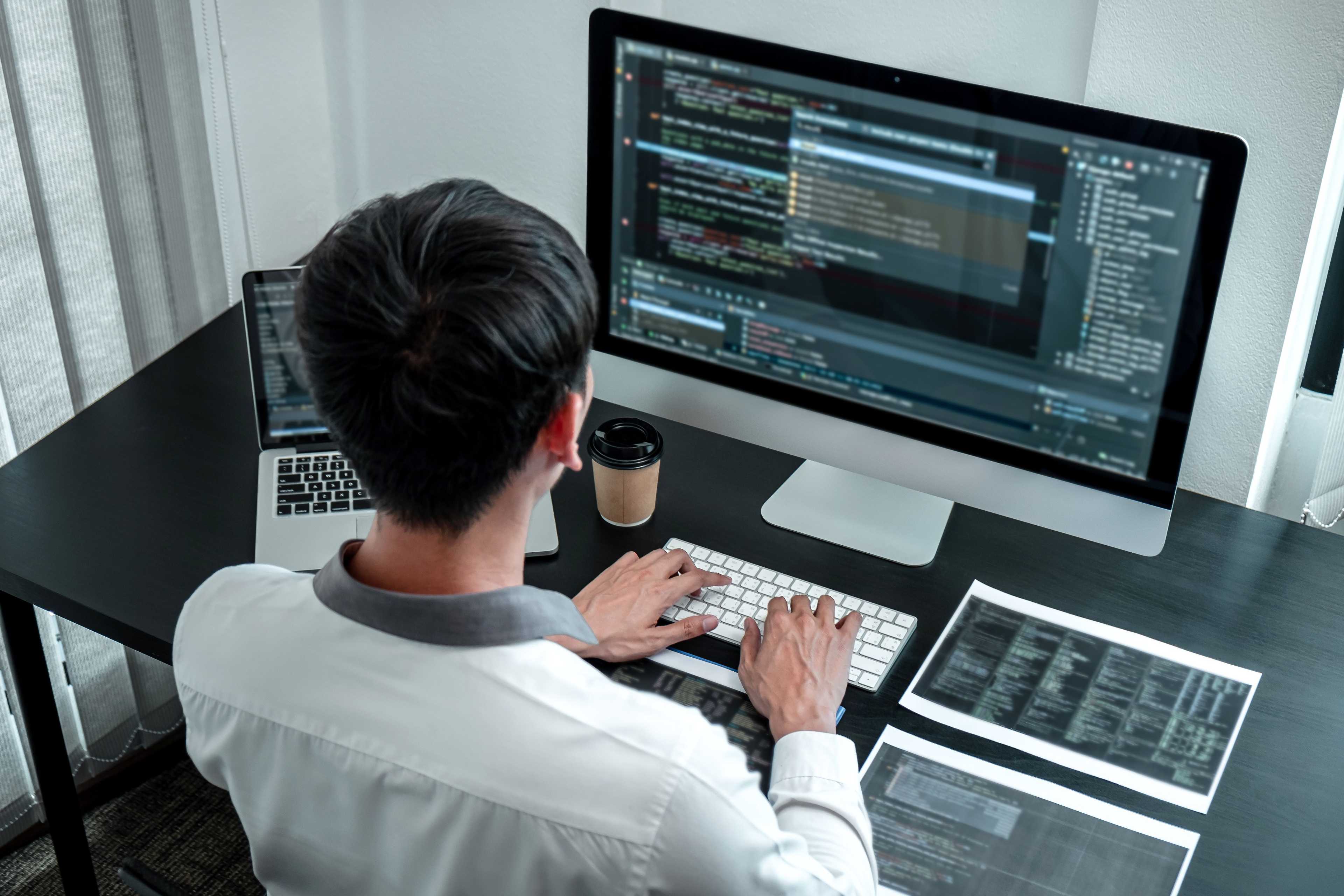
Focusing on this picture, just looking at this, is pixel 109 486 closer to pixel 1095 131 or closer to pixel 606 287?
pixel 606 287

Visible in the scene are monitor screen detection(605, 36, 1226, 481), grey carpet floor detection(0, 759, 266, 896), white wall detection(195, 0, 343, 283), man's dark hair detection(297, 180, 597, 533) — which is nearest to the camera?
man's dark hair detection(297, 180, 597, 533)

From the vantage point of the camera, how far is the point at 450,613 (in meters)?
0.82

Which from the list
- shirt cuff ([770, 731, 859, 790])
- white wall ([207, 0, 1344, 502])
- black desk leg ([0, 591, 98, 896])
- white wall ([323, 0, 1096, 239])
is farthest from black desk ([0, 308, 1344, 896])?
white wall ([323, 0, 1096, 239])

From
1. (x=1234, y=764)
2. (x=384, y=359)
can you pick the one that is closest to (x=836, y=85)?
(x=384, y=359)

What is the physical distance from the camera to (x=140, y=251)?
1769 millimetres

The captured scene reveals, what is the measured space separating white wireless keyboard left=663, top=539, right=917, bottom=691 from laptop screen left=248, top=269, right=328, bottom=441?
49cm

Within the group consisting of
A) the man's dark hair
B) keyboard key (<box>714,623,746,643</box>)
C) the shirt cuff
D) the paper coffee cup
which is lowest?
keyboard key (<box>714,623,746,643</box>)

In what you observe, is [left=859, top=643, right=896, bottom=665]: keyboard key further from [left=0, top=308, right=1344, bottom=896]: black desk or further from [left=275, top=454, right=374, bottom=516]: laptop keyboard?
[left=275, top=454, right=374, bottom=516]: laptop keyboard

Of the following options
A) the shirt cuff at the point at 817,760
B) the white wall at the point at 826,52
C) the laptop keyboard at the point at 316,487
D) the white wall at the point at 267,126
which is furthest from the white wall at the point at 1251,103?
the white wall at the point at 267,126

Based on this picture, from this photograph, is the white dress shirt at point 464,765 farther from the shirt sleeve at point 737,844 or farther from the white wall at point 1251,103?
the white wall at point 1251,103

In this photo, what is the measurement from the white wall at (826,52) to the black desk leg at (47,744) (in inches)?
29.5

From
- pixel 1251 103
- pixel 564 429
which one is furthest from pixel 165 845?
pixel 1251 103

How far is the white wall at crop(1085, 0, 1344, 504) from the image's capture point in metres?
1.25

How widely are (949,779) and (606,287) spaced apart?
0.64 metres
